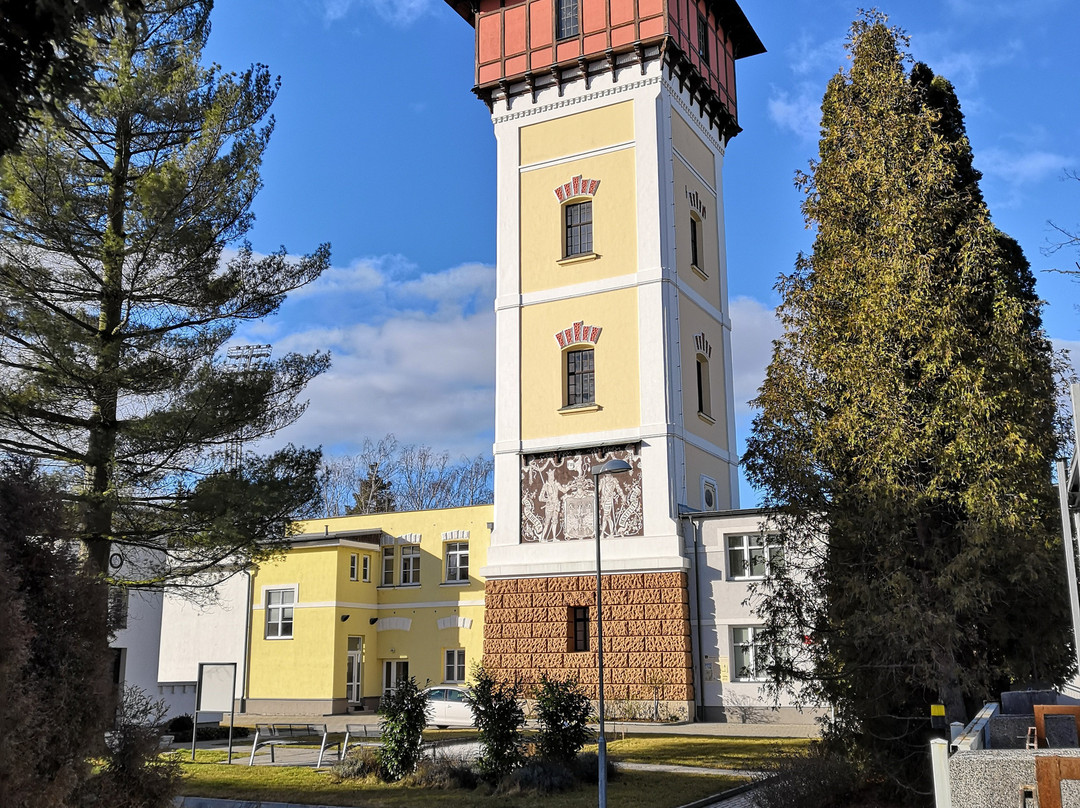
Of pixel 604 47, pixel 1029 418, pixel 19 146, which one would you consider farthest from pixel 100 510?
pixel 604 47

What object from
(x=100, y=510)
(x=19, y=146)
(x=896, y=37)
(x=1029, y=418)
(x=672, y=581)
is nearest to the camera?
(x=19, y=146)

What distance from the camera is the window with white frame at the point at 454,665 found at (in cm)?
3603

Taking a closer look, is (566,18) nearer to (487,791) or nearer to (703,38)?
(703,38)

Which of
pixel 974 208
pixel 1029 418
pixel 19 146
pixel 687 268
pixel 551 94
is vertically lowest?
pixel 1029 418

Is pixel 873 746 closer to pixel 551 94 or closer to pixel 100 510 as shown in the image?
pixel 100 510

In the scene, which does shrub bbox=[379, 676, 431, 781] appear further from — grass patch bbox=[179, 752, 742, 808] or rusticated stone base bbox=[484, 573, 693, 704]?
rusticated stone base bbox=[484, 573, 693, 704]

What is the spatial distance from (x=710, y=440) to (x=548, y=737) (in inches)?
619

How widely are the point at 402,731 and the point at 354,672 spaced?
20.5 metres

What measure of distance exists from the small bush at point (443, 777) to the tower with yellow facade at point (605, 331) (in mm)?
10712

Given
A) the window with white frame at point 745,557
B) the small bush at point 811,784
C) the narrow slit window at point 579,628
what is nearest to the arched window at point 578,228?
the window with white frame at point 745,557

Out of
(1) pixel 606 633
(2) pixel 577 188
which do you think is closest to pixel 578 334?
(2) pixel 577 188

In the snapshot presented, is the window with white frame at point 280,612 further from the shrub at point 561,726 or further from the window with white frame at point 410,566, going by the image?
the shrub at point 561,726

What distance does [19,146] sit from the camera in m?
8.45

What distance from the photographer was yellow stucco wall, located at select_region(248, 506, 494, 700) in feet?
119
